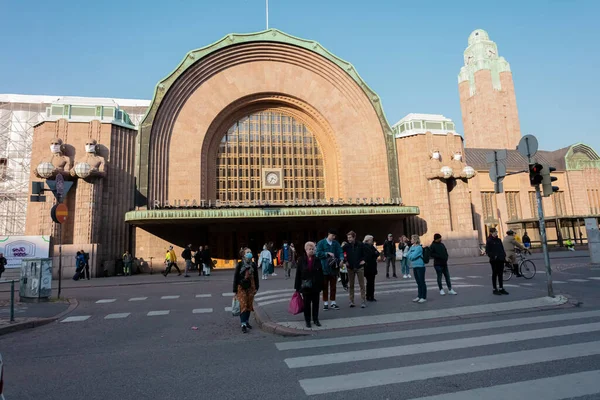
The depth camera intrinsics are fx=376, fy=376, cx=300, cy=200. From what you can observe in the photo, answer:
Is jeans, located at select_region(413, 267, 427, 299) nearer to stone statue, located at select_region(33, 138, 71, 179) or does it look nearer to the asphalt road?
the asphalt road

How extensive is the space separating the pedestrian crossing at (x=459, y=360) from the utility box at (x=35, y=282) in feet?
30.6

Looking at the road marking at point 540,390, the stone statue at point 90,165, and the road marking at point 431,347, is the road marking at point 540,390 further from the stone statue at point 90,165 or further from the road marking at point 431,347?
the stone statue at point 90,165

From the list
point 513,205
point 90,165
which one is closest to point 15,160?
point 90,165

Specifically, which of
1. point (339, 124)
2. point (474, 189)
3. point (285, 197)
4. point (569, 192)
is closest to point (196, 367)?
point (285, 197)

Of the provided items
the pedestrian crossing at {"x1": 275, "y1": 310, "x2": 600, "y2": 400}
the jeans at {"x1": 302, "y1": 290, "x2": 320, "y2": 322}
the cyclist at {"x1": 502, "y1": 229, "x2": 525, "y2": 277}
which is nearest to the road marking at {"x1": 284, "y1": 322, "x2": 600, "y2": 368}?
the pedestrian crossing at {"x1": 275, "y1": 310, "x2": 600, "y2": 400}

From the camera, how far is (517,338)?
5.93 meters

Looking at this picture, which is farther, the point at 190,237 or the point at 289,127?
the point at 289,127

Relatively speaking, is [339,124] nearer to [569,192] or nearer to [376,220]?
[376,220]

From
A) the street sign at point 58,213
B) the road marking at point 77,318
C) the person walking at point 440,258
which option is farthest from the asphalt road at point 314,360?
the street sign at point 58,213

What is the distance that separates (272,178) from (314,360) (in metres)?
23.5

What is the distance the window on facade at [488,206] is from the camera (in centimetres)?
3641

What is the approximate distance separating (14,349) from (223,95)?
914 inches

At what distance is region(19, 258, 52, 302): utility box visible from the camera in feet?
38.2

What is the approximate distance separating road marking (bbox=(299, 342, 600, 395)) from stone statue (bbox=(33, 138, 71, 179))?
22884 millimetres
